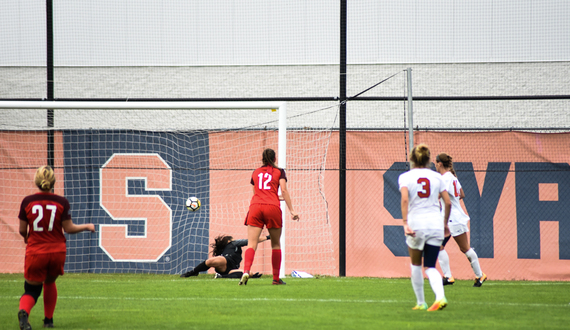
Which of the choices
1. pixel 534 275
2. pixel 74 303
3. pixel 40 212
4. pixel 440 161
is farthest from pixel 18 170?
pixel 534 275

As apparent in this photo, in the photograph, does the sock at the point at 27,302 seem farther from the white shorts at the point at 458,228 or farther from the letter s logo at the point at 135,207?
the letter s logo at the point at 135,207

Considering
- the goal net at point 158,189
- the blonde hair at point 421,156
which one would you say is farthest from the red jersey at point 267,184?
the blonde hair at point 421,156

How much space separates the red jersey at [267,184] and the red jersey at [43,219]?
3.91 meters

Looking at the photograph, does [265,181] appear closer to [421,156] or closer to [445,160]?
[445,160]

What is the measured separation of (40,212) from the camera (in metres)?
4.87

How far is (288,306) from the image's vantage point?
20.4 feet

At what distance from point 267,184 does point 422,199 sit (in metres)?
3.31

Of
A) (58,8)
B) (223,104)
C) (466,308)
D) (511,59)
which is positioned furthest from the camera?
(511,59)

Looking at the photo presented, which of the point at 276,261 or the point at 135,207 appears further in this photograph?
the point at 135,207

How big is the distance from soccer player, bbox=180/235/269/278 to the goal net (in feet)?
2.33

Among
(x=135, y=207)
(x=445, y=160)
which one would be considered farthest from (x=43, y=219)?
(x=135, y=207)

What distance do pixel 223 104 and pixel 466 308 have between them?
5.90 metres

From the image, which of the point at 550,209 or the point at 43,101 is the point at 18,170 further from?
the point at 550,209

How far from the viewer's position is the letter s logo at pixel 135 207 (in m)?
11.7
